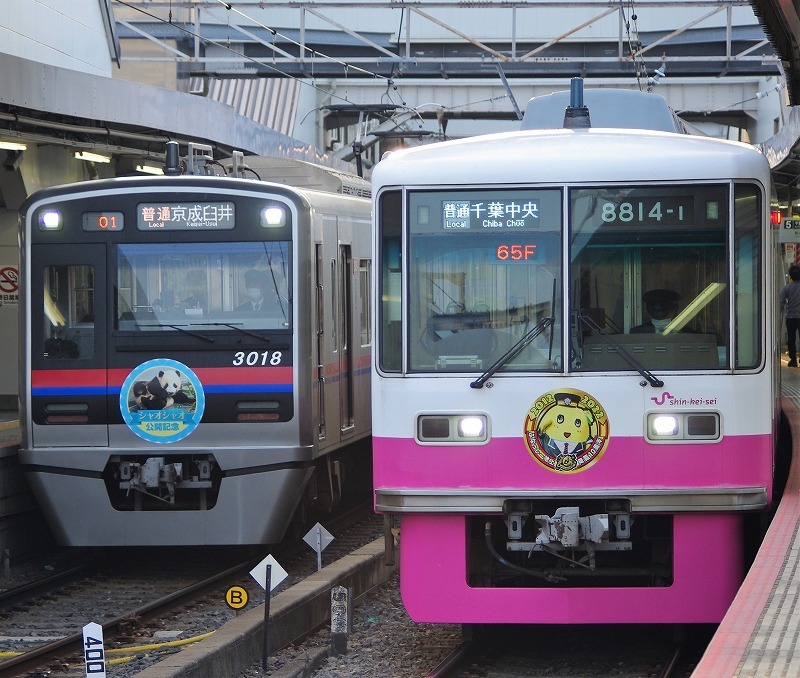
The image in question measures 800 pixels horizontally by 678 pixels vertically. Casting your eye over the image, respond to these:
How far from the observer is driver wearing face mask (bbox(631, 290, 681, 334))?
23.3 ft

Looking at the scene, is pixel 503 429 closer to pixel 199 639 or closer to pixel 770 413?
pixel 770 413

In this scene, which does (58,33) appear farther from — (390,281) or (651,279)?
(651,279)

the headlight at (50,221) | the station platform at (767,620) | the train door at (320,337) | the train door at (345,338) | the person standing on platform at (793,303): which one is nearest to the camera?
the station platform at (767,620)

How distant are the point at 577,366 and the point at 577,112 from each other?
160cm

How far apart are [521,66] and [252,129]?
4241mm

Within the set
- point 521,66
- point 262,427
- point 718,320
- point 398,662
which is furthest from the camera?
point 521,66

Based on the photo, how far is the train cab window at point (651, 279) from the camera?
707cm

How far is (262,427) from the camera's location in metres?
9.91

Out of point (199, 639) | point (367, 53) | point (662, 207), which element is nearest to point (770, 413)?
point (662, 207)

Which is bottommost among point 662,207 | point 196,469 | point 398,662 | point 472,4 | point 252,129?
point 398,662

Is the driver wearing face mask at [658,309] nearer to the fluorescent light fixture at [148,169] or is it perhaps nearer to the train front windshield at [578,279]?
the train front windshield at [578,279]

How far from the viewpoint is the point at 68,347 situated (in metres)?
10.1

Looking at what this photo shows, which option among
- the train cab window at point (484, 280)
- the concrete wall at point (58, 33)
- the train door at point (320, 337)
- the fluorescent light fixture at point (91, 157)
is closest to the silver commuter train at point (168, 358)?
the train door at point (320, 337)

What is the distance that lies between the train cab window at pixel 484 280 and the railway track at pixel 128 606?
2.50 meters
